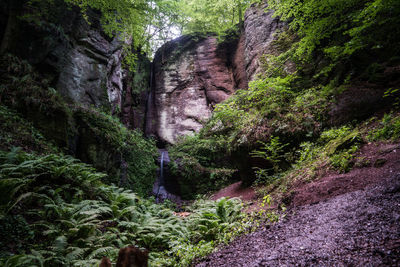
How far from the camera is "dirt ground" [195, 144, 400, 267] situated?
1.80 m

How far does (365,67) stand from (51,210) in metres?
8.70

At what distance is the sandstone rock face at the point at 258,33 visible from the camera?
11027 mm

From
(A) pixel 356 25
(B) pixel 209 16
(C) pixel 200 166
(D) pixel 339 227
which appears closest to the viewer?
(D) pixel 339 227

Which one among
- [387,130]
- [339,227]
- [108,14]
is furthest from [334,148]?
[108,14]

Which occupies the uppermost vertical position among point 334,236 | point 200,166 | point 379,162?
point 200,166

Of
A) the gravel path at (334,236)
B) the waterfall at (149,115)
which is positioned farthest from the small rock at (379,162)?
the waterfall at (149,115)

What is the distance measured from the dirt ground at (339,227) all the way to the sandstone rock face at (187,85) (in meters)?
13.8

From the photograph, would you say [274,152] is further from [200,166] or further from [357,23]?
[200,166]

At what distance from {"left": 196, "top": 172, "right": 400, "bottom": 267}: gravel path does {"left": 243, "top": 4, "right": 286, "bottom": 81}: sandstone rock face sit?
366 inches

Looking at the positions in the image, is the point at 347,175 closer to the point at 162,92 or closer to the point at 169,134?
the point at 169,134

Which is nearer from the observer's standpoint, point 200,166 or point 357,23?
point 357,23

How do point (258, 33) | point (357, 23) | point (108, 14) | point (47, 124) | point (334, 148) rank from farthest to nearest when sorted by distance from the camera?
point (258, 33)
point (108, 14)
point (47, 124)
point (357, 23)
point (334, 148)

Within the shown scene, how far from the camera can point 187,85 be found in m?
18.9

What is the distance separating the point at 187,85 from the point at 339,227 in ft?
58.5
